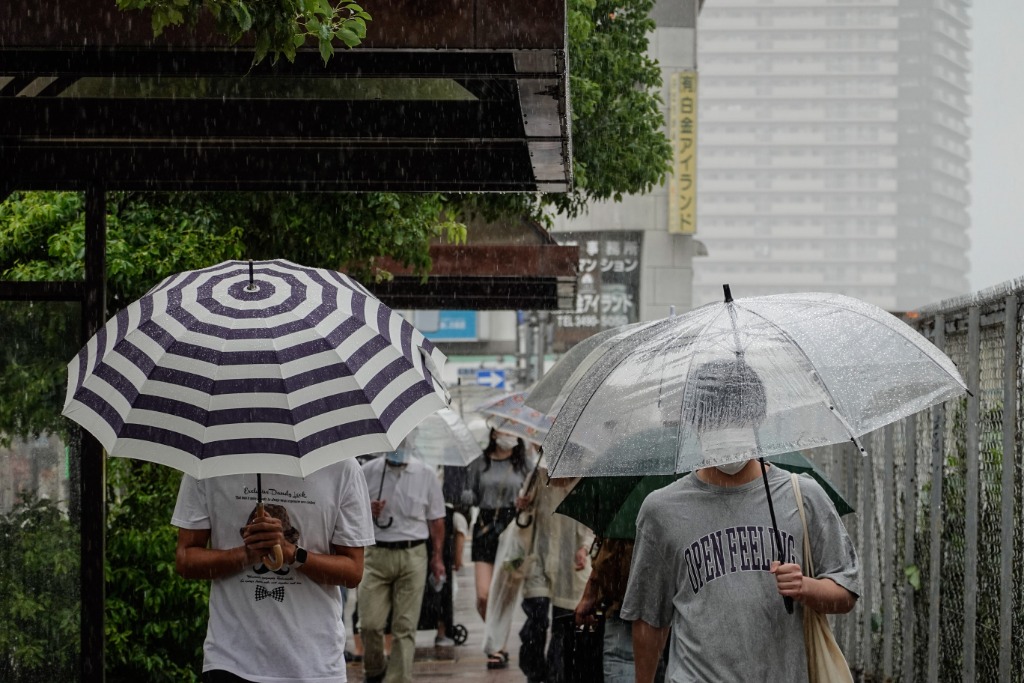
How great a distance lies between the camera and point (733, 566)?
4105mm

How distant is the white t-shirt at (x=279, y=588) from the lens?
454 centimetres

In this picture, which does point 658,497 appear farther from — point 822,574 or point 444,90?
point 444,90

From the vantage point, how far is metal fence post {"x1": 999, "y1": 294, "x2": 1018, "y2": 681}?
5340 mm

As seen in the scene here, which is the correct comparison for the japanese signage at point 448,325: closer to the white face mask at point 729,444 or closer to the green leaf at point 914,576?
the green leaf at point 914,576

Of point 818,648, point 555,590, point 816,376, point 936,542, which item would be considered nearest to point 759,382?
Result: point 816,376

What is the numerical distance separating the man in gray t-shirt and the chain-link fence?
1661 millimetres

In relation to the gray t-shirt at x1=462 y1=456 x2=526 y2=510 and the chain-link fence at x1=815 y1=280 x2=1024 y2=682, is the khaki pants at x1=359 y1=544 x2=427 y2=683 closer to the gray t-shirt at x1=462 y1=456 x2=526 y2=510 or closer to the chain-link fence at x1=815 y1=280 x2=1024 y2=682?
the gray t-shirt at x1=462 y1=456 x2=526 y2=510

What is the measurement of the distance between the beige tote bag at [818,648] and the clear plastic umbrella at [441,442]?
6382 mm

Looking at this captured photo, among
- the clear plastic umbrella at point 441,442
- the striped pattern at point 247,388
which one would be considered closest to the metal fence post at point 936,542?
the striped pattern at point 247,388

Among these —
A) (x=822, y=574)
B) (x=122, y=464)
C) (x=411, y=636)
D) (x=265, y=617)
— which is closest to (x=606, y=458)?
(x=822, y=574)

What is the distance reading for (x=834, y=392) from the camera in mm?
3844

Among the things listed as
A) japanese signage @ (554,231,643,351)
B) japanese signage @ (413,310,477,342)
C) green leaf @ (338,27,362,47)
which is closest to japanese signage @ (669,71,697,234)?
japanese signage @ (554,231,643,351)

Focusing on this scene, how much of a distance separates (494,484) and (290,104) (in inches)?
239

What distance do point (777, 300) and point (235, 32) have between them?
75.6 inches
